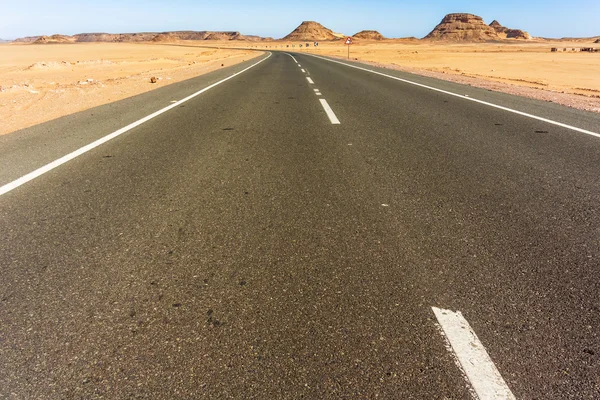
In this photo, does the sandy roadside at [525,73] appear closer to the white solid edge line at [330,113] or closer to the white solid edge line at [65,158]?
the white solid edge line at [330,113]

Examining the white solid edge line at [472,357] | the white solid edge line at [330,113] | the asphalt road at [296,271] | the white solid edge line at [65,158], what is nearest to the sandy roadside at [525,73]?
the white solid edge line at [330,113]

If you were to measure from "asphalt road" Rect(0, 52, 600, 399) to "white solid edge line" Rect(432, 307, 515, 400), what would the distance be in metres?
0.04

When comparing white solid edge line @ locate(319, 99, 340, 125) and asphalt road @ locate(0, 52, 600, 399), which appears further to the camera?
white solid edge line @ locate(319, 99, 340, 125)

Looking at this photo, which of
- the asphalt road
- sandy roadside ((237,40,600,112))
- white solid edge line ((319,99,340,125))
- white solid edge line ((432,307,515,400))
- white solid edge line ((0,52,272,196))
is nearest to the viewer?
white solid edge line ((432,307,515,400))

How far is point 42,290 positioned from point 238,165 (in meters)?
2.81

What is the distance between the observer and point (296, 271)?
2602 millimetres

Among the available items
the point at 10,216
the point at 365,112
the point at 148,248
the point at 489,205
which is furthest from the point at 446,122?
the point at 10,216

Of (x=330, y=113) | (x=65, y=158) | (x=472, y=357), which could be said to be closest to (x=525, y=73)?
(x=330, y=113)

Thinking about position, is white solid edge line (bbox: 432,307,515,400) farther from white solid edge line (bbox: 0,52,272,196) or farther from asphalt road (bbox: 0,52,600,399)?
white solid edge line (bbox: 0,52,272,196)

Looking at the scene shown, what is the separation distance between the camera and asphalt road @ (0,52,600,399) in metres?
1.82

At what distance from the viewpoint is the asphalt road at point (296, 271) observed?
1.82m

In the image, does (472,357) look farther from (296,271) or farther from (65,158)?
(65,158)

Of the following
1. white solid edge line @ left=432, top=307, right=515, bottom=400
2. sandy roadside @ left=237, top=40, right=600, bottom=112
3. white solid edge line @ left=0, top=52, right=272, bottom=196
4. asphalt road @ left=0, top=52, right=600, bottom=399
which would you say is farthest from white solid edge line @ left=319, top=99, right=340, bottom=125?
sandy roadside @ left=237, top=40, right=600, bottom=112

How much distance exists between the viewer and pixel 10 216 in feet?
11.4
